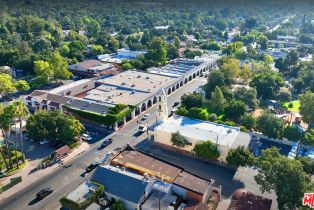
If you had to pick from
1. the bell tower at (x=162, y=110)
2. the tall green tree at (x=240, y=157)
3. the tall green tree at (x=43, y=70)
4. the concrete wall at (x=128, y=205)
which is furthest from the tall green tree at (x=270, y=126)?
the tall green tree at (x=43, y=70)

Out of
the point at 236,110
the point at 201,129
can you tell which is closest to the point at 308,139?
the point at 236,110

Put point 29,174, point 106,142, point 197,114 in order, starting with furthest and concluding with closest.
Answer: point 197,114 < point 106,142 < point 29,174

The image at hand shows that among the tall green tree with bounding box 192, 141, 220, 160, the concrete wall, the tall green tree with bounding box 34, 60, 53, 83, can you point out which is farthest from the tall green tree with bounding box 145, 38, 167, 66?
the concrete wall

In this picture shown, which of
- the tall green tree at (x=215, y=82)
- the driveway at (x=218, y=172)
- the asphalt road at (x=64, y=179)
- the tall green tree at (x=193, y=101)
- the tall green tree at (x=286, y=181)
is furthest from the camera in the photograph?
the tall green tree at (x=215, y=82)

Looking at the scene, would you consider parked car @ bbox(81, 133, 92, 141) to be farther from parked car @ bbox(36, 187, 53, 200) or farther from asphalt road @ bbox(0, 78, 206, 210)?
parked car @ bbox(36, 187, 53, 200)

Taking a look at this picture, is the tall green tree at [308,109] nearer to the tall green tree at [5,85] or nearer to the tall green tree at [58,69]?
the tall green tree at [58,69]

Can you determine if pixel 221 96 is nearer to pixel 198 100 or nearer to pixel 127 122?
pixel 198 100

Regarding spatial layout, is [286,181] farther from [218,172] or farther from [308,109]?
[308,109]
